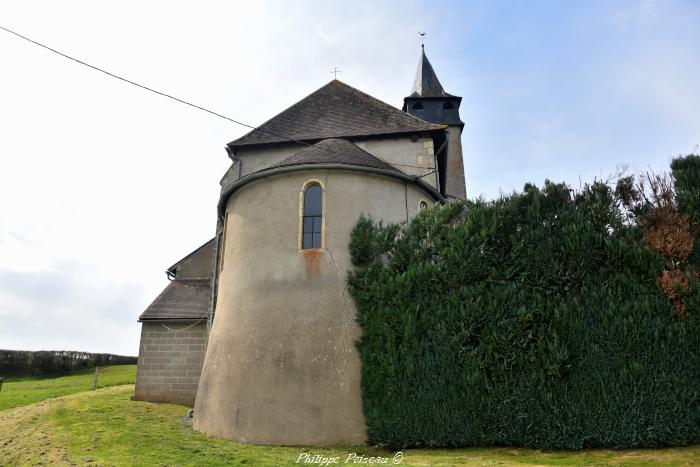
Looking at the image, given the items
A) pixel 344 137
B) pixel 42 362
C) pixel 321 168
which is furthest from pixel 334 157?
pixel 42 362

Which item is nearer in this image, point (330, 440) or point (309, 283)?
point (330, 440)

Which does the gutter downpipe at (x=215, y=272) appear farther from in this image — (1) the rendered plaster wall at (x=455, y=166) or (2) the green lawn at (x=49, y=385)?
(1) the rendered plaster wall at (x=455, y=166)

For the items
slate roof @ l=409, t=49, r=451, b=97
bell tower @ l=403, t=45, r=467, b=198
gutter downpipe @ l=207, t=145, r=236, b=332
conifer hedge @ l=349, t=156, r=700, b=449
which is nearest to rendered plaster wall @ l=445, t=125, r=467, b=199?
bell tower @ l=403, t=45, r=467, b=198

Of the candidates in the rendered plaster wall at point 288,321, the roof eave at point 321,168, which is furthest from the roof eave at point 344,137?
the rendered plaster wall at point 288,321

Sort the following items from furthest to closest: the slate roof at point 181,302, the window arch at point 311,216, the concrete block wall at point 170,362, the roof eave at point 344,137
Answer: the slate roof at point 181,302 → the concrete block wall at point 170,362 → the roof eave at point 344,137 → the window arch at point 311,216

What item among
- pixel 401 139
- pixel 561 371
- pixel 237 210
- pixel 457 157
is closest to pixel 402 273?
pixel 561 371

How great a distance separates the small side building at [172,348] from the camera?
1734 cm

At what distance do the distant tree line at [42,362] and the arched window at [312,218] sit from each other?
86.0ft

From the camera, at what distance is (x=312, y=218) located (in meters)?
12.4

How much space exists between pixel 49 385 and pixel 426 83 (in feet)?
91.9

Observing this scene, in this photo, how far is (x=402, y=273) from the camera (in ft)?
36.7

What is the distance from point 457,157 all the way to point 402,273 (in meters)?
22.9

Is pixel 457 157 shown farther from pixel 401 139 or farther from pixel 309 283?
pixel 309 283

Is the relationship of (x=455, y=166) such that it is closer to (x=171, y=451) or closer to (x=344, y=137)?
(x=344, y=137)
